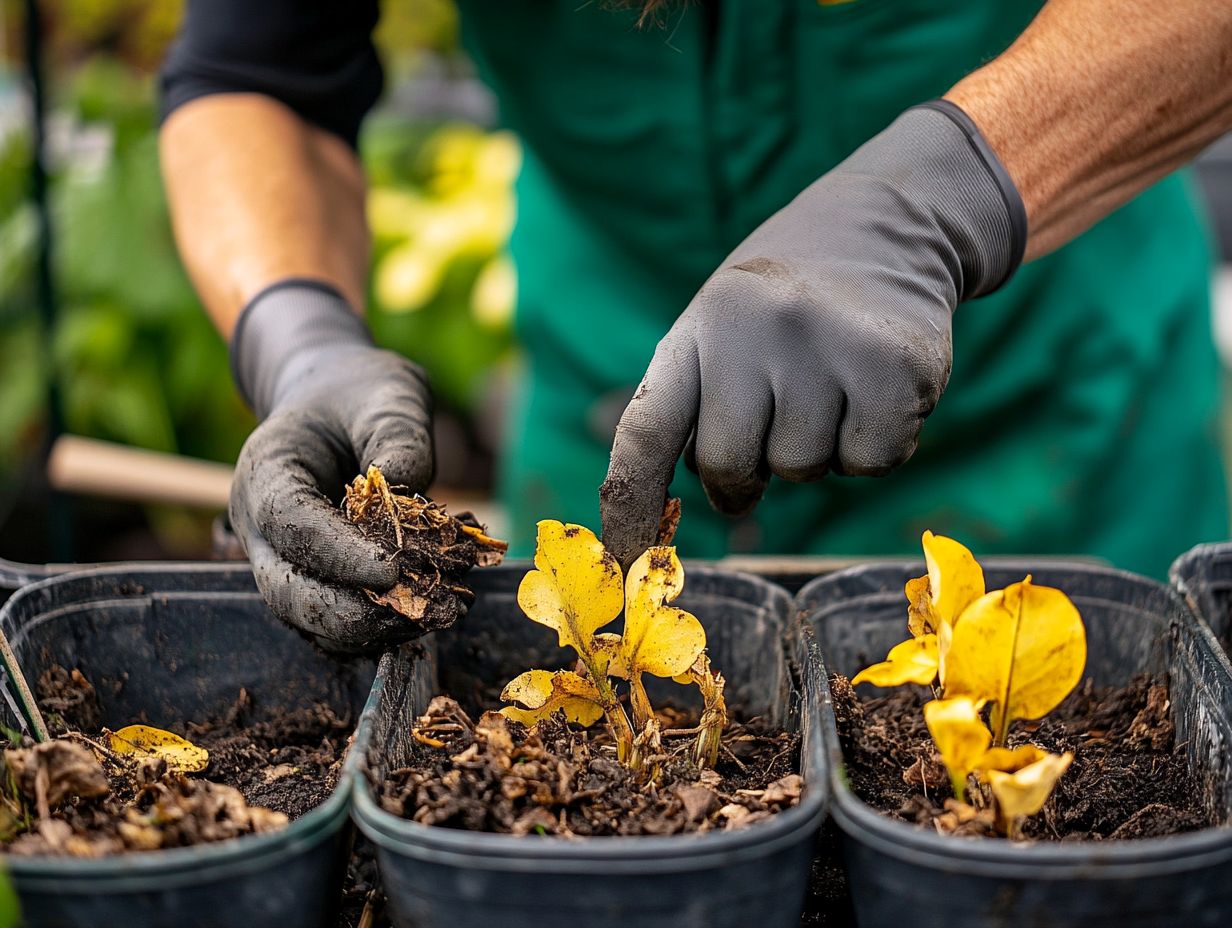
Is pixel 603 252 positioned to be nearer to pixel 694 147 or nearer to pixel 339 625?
pixel 694 147

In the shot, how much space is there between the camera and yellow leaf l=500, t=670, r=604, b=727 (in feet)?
2.84

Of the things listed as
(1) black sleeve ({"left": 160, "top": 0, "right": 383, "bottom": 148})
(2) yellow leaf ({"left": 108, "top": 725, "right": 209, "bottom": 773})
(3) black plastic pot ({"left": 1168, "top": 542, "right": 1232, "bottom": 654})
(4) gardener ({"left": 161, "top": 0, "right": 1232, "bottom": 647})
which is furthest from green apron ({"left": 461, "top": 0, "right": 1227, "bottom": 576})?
(2) yellow leaf ({"left": 108, "top": 725, "right": 209, "bottom": 773})

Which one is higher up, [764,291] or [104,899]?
[764,291]

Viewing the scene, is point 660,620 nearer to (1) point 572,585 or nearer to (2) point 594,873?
(1) point 572,585

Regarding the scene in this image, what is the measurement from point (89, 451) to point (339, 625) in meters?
1.64

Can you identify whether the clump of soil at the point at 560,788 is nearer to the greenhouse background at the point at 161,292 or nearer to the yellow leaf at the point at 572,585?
the yellow leaf at the point at 572,585

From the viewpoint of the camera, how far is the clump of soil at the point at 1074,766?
0.80 meters

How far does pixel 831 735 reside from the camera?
788mm

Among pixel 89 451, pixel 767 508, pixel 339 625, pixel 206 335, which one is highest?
pixel 339 625

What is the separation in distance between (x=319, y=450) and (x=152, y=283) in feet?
8.04

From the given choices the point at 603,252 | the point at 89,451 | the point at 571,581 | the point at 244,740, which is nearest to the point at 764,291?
the point at 571,581

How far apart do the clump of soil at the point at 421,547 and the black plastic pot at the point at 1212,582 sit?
645mm

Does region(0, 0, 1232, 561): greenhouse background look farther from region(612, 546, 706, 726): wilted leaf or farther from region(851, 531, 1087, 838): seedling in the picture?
region(851, 531, 1087, 838): seedling

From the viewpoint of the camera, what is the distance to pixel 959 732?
71cm
